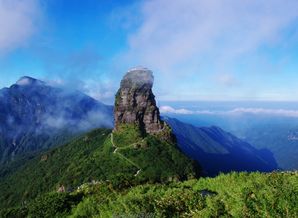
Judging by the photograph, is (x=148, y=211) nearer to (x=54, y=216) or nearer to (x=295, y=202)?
(x=295, y=202)

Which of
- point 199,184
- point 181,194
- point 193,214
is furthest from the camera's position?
point 199,184

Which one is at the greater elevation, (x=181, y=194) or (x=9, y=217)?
(x=181, y=194)

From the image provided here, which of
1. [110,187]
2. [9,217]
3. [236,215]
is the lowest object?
[9,217]

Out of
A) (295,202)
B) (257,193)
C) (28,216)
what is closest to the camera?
(295,202)

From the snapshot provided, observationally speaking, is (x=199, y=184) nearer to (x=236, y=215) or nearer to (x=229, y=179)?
(x=229, y=179)

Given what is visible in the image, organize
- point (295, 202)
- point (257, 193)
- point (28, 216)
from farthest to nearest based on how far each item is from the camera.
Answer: point (28, 216), point (257, 193), point (295, 202)

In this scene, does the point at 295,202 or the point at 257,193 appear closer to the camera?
the point at 295,202

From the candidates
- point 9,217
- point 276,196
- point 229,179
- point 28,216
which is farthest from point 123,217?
point 9,217

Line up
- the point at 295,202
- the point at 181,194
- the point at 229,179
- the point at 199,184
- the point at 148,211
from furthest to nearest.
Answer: the point at 199,184 → the point at 229,179 → the point at 181,194 → the point at 148,211 → the point at 295,202

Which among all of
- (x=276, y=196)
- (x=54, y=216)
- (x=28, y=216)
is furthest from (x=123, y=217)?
(x=28, y=216)

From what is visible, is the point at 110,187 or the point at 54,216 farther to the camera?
the point at 110,187
